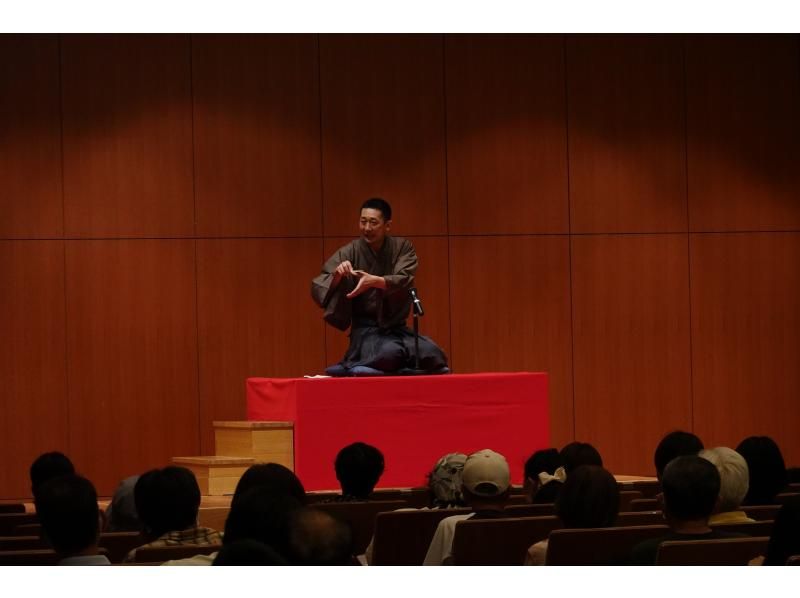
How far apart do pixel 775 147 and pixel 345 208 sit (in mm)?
3305

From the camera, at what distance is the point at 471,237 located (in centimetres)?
934

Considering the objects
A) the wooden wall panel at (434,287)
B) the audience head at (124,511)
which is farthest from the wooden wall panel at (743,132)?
the audience head at (124,511)

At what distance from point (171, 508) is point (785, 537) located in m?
1.54

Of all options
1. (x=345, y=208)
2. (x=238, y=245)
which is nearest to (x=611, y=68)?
(x=345, y=208)

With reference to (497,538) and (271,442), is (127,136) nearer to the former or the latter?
(271,442)

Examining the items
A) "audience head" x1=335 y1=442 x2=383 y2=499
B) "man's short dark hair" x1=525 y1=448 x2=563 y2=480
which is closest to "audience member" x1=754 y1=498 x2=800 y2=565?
"audience head" x1=335 y1=442 x2=383 y2=499

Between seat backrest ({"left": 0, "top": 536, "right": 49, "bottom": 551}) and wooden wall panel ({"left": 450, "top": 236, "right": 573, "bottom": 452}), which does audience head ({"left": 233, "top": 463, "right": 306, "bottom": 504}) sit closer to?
seat backrest ({"left": 0, "top": 536, "right": 49, "bottom": 551})

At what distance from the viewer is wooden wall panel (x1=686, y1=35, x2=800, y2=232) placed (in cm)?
953

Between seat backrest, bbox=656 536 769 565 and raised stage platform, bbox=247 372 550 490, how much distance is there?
392 cm

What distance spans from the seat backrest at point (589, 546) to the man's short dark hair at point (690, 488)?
14 cm

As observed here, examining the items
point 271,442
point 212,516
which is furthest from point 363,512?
point 271,442

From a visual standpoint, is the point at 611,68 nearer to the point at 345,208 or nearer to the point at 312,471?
the point at 345,208

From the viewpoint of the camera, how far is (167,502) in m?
3.32

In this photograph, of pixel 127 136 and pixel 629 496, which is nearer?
pixel 629 496
